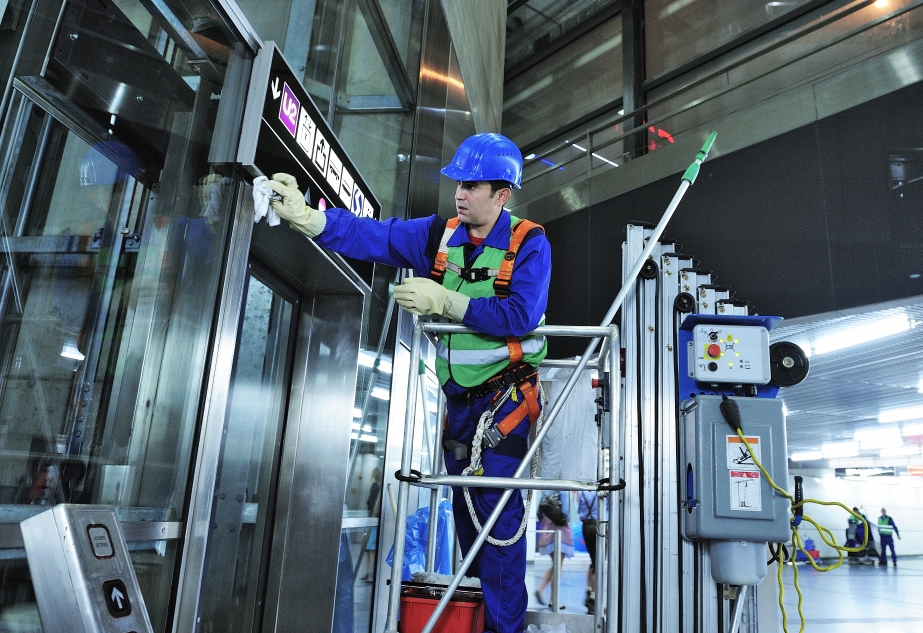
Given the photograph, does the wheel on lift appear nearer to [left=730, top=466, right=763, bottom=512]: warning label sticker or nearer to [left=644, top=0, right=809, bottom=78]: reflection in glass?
[left=730, top=466, right=763, bottom=512]: warning label sticker

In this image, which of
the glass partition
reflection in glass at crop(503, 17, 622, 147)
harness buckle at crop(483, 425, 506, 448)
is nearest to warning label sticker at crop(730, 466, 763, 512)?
harness buckle at crop(483, 425, 506, 448)

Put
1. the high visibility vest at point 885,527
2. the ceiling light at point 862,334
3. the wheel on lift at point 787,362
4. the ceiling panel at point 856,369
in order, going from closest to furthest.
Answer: the wheel on lift at point 787,362 < the ceiling panel at point 856,369 < the ceiling light at point 862,334 < the high visibility vest at point 885,527

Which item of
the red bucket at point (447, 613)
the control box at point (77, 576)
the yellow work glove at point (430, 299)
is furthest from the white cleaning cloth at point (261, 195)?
the red bucket at point (447, 613)

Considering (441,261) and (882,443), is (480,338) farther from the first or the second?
(882,443)

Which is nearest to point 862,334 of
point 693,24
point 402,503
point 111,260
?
point 693,24

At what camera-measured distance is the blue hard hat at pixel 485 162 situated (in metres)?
2.93

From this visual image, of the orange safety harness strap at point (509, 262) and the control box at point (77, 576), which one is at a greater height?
the orange safety harness strap at point (509, 262)

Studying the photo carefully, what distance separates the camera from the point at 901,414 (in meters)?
12.8

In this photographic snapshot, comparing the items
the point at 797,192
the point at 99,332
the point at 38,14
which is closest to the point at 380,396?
the point at 99,332

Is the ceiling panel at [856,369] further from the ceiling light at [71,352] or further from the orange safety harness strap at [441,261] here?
the ceiling light at [71,352]

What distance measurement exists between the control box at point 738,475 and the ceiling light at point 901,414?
1078 centimetres

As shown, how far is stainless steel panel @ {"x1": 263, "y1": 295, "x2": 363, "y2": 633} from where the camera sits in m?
3.50

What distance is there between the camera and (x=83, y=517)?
128cm

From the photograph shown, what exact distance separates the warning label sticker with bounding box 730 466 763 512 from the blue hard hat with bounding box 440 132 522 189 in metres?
1.79
